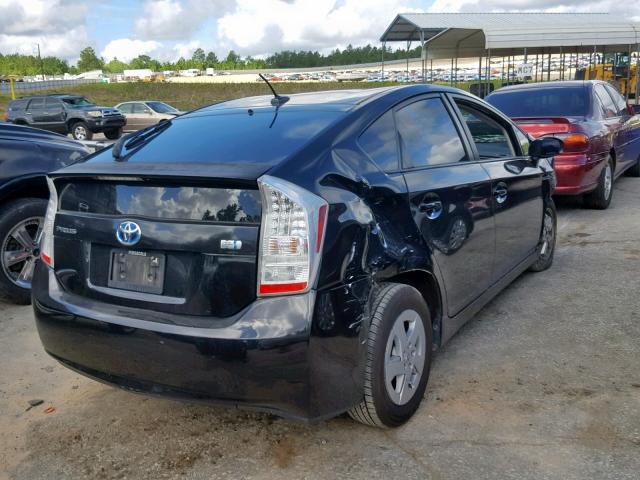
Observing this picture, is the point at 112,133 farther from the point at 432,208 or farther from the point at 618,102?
the point at 432,208

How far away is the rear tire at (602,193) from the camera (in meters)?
7.66

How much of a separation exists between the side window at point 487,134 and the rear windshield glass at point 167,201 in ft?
6.40

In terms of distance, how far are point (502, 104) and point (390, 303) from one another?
628cm

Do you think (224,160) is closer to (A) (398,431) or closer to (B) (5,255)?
(A) (398,431)

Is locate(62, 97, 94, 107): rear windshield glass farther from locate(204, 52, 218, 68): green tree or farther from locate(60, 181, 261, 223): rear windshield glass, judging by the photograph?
locate(204, 52, 218, 68): green tree

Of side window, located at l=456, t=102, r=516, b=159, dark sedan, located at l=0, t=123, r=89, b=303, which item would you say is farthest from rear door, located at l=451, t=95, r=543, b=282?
dark sedan, located at l=0, t=123, r=89, b=303

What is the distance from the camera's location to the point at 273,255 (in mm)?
2398

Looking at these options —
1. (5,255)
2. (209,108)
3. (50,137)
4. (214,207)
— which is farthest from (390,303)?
(50,137)

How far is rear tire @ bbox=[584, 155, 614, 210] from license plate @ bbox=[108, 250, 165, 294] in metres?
6.46

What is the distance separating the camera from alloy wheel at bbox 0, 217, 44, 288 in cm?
480

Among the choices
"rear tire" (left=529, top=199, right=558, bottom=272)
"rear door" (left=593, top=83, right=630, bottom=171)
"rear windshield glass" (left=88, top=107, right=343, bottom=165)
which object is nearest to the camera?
"rear windshield glass" (left=88, top=107, right=343, bottom=165)

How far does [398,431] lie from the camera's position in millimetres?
2926

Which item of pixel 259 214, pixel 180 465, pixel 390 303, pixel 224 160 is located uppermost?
pixel 224 160

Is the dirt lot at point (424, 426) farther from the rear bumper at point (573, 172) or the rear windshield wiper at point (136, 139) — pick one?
the rear bumper at point (573, 172)
